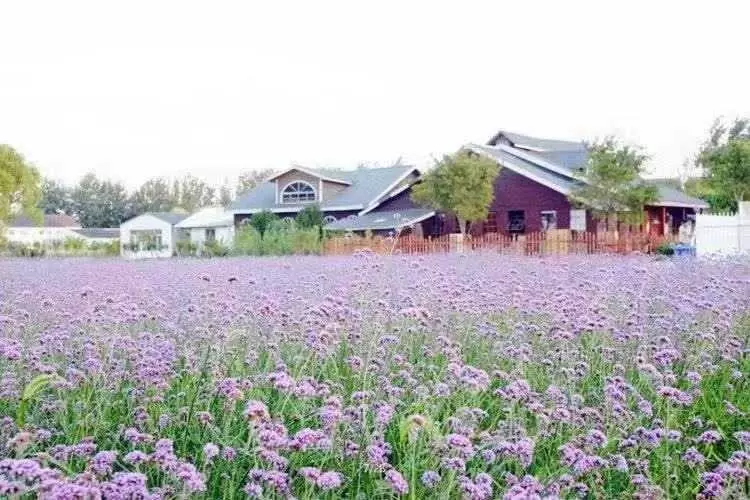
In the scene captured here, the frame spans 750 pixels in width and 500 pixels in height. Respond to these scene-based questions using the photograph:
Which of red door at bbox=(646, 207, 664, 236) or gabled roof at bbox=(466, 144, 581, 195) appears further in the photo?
red door at bbox=(646, 207, 664, 236)

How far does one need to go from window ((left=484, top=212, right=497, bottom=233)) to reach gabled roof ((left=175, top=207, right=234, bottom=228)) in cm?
2033

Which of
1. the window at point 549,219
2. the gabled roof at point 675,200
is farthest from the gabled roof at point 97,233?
the gabled roof at point 675,200

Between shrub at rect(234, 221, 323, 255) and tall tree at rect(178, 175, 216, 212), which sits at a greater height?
tall tree at rect(178, 175, 216, 212)

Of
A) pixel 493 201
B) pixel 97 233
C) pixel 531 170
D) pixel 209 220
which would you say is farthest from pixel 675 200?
pixel 97 233

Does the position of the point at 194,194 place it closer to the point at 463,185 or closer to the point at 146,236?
the point at 146,236

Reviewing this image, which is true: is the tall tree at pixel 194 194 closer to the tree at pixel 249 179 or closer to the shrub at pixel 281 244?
the tree at pixel 249 179

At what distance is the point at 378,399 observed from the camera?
3.65m

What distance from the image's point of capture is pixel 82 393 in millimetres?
3674

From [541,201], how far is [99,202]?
66.0m

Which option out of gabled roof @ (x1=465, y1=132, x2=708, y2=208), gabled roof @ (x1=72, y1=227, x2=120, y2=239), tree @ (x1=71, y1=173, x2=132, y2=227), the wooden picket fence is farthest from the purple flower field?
tree @ (x1=71, y1=173, x2=132, y2=227)

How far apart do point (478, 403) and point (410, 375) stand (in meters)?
0.37

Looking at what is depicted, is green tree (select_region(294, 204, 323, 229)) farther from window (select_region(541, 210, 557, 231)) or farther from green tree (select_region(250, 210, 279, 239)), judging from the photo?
window (select_region(541, 210, 557, 231))

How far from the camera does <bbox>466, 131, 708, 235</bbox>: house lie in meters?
31.8

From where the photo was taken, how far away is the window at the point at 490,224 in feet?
112
